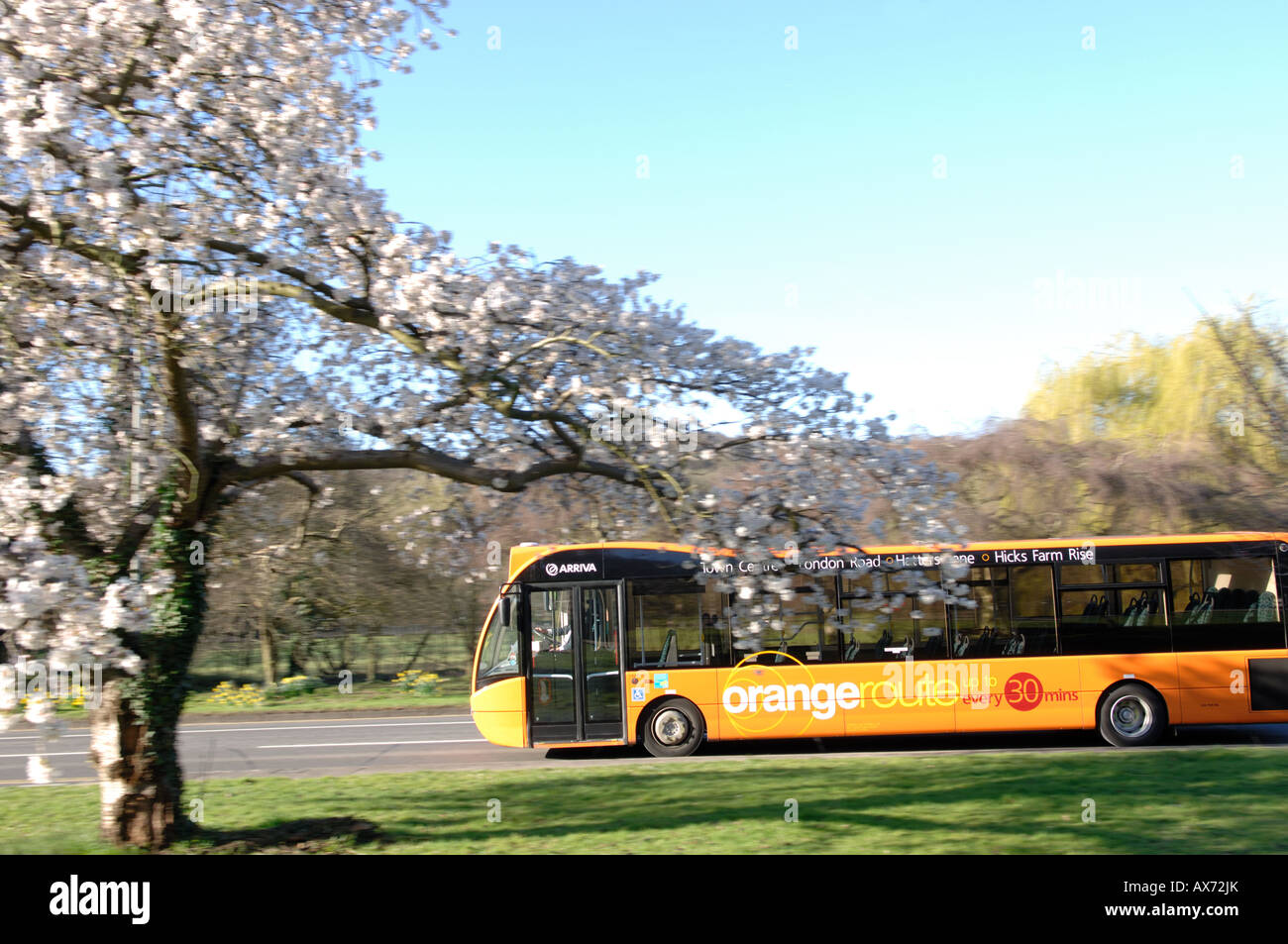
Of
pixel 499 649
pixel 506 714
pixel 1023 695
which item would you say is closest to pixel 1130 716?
pixel 1023 695

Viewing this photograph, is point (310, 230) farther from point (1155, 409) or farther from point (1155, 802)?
point (1155, 409)

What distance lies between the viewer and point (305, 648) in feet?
82.8

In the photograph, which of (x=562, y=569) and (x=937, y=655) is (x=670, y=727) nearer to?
(x=562, y=569)

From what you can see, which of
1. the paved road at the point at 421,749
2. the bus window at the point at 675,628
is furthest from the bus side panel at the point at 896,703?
the bus window at the point at 675,628

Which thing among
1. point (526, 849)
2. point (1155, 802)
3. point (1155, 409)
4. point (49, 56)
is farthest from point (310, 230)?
point (1155, 409)

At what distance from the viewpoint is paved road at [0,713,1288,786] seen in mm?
13914

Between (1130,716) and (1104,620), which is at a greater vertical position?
(1104,620)

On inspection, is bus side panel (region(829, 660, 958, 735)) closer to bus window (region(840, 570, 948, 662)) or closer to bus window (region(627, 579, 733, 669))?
bus window (region(840, 570, 948, 662))

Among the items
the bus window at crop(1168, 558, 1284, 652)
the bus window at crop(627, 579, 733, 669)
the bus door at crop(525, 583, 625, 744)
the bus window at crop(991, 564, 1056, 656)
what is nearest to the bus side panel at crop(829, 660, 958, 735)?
the bus window at crop(991, 564, 1056, 656)

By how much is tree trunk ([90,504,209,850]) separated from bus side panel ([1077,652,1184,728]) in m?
11.0

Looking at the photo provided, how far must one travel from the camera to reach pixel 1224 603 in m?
13.6

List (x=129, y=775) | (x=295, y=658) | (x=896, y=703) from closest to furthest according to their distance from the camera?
(x=129, y=775) → (x=896, y=703) → (x=295, y=658)

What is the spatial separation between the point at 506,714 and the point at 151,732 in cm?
626

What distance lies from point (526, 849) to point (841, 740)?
772 centimetres
